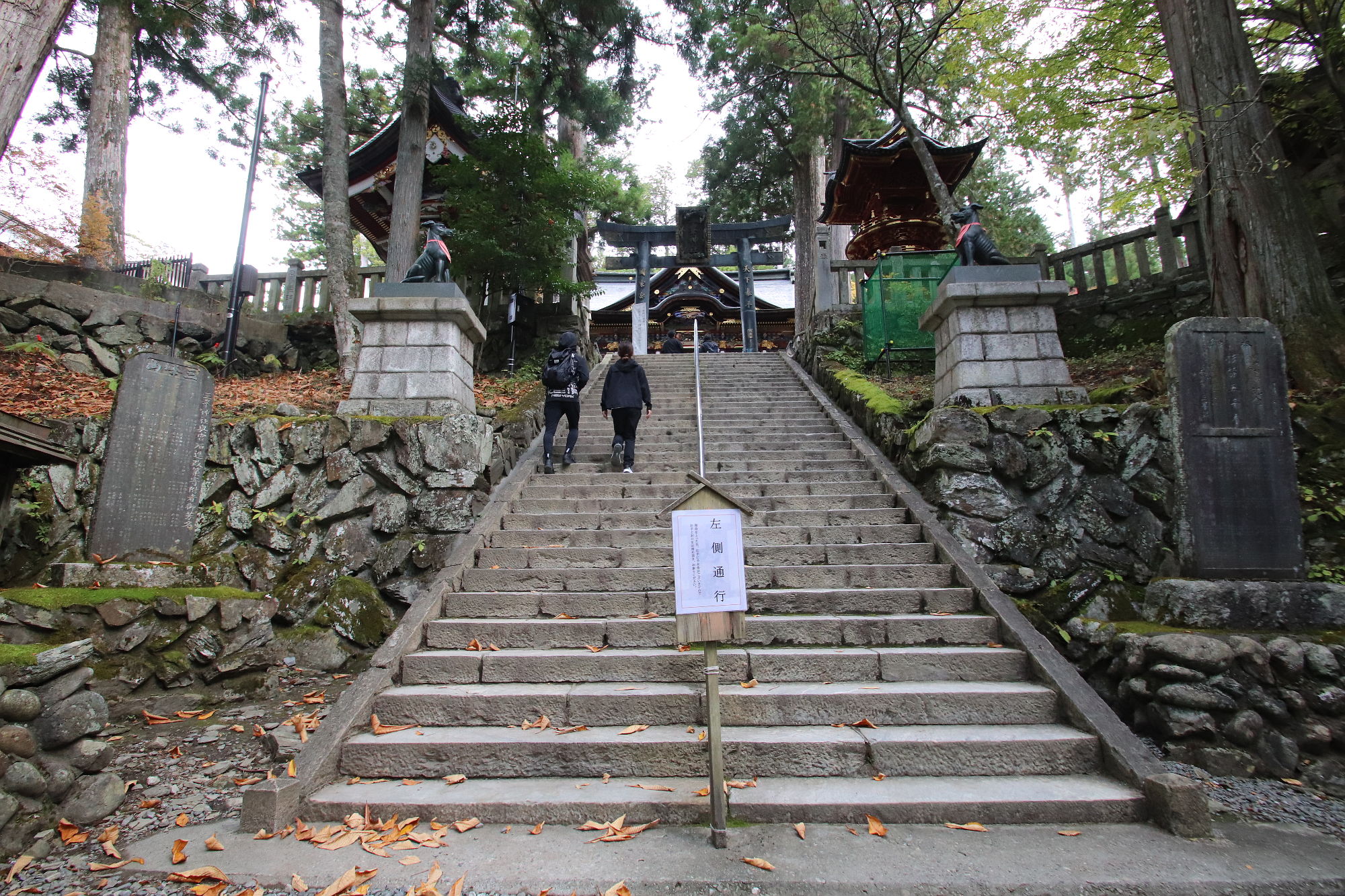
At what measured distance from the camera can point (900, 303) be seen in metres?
9.14

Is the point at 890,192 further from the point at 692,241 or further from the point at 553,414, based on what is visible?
the point at 553,414

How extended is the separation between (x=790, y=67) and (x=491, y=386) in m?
9.50

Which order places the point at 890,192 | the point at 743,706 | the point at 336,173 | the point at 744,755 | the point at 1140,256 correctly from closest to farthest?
the point at 744,755
the point at 743,706
the point at 1140,256
the point at 336,173
the point at 890,192

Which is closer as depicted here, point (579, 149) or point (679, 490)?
point (679, 490)

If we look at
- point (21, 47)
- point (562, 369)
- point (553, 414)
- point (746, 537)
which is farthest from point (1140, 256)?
point (21, 47)

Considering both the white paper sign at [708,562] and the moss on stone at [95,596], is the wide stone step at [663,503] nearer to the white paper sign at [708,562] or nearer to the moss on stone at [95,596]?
the moss on stone at [95,596]

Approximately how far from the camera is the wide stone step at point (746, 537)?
16.8 feet

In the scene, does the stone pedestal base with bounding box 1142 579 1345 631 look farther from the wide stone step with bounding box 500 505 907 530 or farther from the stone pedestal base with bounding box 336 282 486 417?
the stone pedestal base with bounding box 336 282 486 417

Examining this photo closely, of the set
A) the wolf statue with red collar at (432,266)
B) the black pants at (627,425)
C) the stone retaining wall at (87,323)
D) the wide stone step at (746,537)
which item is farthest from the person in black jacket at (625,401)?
the stone retaining wall at (87,323)

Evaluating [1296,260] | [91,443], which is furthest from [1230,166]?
[91,443]

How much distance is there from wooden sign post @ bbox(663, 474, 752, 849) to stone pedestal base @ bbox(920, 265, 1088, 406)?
4.16 metres

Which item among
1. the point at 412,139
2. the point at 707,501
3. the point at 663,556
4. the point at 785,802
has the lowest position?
the point at 785,802

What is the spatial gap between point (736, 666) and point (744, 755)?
0.69 metres

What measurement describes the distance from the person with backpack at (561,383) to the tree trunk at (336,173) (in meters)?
4.46
